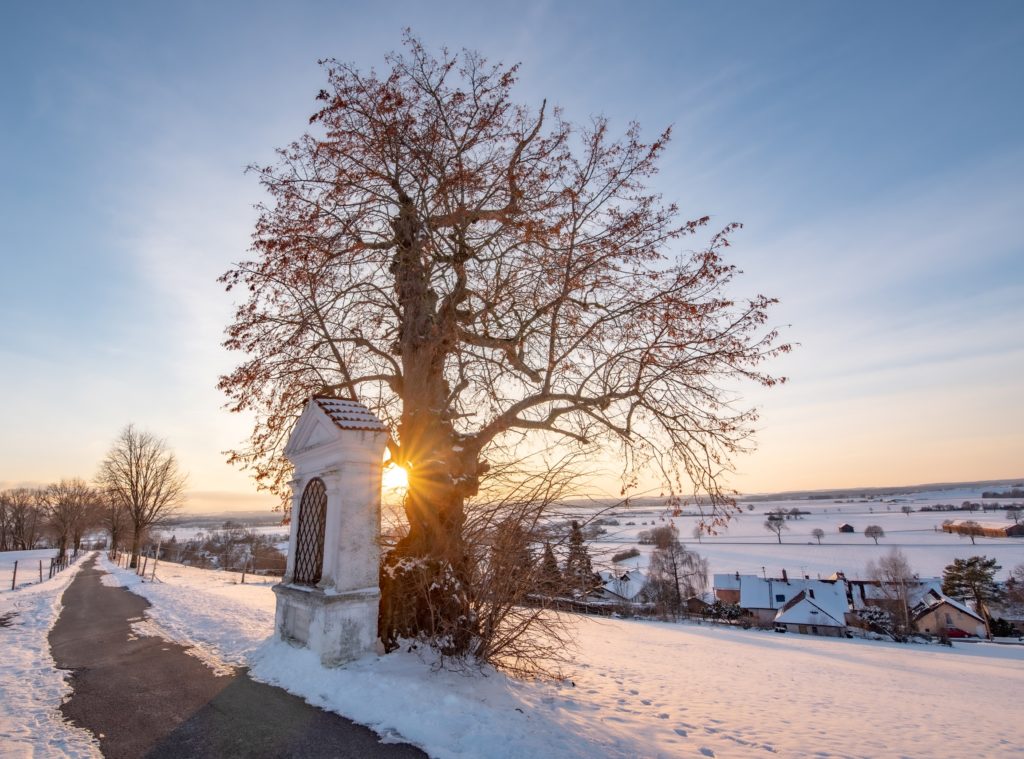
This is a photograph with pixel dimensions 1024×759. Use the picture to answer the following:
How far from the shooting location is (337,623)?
20.9ft

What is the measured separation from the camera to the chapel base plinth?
6.34 metres

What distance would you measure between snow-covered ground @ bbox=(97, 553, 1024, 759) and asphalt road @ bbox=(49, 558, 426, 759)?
0.30 m

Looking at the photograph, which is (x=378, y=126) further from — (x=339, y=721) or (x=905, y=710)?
(x=905, y=710)

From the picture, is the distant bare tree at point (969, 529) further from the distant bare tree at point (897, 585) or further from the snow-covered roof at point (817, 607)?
the snow-covered roof at point (817, 607)

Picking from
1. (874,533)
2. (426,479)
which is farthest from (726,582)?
(426,479)

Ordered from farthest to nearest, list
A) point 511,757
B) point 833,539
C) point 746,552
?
point 833,539 < point 746,552 < point 511,757

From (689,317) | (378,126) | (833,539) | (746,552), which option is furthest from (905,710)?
(833,539)

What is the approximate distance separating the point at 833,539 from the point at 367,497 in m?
144

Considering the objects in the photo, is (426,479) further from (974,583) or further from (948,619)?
(974,583)

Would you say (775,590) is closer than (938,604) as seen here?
No

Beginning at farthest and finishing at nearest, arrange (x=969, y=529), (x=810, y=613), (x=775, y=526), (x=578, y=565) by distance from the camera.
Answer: (x=775, y=526) < (x=969, y=529) < (x=810, y=613) < (x=578, y=565)

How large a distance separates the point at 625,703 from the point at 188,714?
5.77 meters

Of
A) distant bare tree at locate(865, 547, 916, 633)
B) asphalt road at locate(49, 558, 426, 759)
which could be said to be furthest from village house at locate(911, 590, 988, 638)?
asphalt road at locate(49, 558, 426, 759)

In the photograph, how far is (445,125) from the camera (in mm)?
8602
